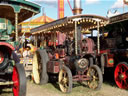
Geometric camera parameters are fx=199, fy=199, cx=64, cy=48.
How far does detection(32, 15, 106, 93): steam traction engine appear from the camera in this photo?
5.20 metres

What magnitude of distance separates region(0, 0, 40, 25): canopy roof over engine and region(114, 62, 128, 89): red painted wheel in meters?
2.68

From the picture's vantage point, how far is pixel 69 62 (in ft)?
18.3

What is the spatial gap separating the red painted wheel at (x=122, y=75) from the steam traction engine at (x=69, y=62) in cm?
68

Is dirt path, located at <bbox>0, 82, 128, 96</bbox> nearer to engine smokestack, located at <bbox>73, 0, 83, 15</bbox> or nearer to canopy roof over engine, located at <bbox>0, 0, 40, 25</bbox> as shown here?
canopy roof over engine, located at <bbox>0, 0, 40, 25</bbox>

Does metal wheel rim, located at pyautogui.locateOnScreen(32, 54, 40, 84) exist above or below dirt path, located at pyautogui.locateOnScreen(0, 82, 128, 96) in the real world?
above

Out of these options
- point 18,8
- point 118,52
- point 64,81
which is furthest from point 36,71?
point 18,8

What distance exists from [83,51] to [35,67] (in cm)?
195

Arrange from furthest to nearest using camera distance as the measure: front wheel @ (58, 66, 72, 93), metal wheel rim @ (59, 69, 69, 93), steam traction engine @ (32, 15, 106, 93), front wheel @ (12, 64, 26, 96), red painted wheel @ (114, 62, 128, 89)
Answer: red painted wheel @ (114, 62, 128, 89) → steam traction engine @ (32, 15, 106, 93) → metal wheel rim @ (59, 69, 69, 93) → front wheel @ (58, 66, 72, 93) → front wheel @ (12, 64, 26, 96)

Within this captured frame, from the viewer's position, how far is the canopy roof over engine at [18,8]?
13.8ft

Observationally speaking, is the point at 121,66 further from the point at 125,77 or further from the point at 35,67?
the point at 35,67

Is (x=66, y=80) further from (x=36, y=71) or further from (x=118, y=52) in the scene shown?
(x=36, y=71)

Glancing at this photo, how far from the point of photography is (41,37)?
25.5 ft

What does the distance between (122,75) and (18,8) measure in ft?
10.5

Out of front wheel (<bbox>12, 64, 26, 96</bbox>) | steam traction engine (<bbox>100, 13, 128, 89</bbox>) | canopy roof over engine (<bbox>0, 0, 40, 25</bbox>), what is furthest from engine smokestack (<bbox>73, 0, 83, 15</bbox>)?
front wheel (<bbox>12, 64, 26, 96</bbox>)
